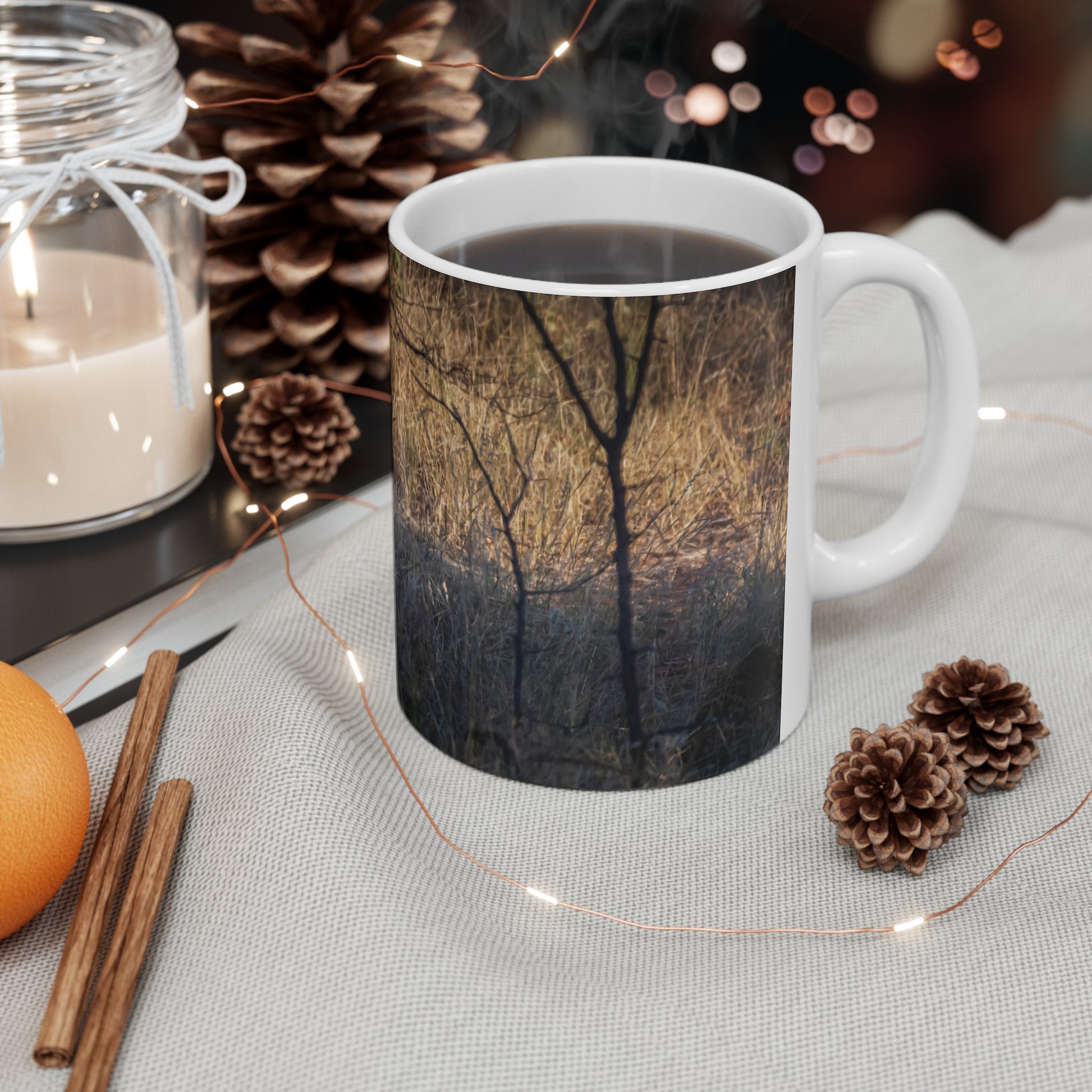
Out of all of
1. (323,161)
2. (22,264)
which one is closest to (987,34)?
(323,161)

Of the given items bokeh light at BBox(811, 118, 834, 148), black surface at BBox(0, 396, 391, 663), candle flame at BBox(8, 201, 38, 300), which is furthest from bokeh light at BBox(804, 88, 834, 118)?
candle flame at BBox(8, 201, 38, 300)

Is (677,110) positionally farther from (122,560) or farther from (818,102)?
(122,560)

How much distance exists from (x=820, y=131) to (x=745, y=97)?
8cm

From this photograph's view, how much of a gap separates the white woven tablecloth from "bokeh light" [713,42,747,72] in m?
0.53

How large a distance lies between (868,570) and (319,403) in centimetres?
32

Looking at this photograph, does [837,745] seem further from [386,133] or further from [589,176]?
[386,133]

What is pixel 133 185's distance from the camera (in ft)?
2.20

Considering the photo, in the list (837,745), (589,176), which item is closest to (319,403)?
(589,176)

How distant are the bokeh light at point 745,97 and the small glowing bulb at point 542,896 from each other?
0.74m

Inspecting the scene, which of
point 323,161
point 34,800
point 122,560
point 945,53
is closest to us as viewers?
point 34,800

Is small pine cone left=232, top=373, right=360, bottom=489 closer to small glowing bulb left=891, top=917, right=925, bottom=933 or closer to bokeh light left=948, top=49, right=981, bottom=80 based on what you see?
small glowing bulb left=891, top=917, right=925, bottom=933

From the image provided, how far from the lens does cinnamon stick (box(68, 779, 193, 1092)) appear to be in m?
0.39

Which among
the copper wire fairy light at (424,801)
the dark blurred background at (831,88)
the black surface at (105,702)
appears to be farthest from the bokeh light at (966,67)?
the black surface at (105,702)

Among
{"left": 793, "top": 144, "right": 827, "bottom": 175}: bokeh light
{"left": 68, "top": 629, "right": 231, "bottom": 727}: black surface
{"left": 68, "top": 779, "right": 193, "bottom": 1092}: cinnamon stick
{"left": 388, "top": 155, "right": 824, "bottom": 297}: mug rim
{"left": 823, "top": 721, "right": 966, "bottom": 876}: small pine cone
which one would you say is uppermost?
{"left": 388, "top": 155, "right": 824, "bottom": 297}: mug rim
